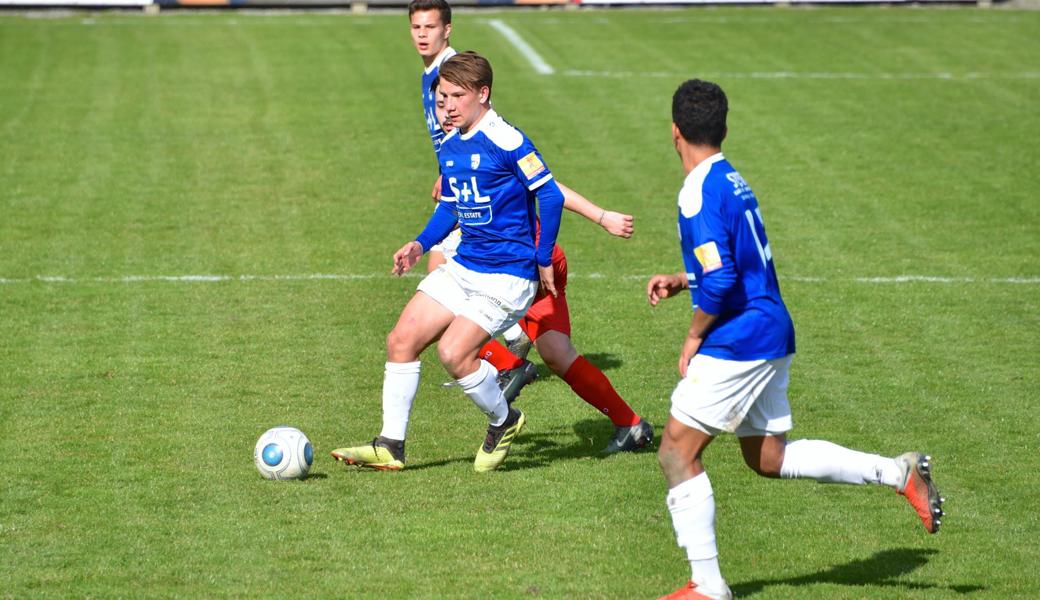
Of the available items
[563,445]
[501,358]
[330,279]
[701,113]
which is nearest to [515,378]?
[501,358]

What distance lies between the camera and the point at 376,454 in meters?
8.36

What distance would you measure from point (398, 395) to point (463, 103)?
5.64 feet

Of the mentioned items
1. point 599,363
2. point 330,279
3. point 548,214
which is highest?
point 548,214

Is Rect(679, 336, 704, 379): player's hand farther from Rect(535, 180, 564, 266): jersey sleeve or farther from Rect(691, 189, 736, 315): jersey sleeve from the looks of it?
Rect(535, 180, 564, 266): jersey sleeve

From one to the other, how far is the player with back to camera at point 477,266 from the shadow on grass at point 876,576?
219cm

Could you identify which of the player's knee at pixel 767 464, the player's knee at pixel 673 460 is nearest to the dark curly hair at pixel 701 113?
the player's knee at pixel 673 460

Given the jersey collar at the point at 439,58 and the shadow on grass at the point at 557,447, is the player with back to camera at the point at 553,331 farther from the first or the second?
the shadow on grass at the point at 557,447

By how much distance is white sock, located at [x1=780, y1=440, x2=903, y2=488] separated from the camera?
6.62m

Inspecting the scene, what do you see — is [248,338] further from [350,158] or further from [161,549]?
[350,158]

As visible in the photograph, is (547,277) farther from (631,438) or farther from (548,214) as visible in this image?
(631,438)

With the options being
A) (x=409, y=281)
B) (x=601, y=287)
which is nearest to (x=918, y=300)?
(x=601, y=287)

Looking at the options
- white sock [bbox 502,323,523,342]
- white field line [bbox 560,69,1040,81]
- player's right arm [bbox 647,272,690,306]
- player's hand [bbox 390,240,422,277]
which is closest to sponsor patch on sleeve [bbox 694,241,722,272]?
player's right arm [bbox 647,272,690,306]

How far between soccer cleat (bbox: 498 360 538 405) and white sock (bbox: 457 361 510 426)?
116cm

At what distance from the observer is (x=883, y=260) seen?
1391cm
